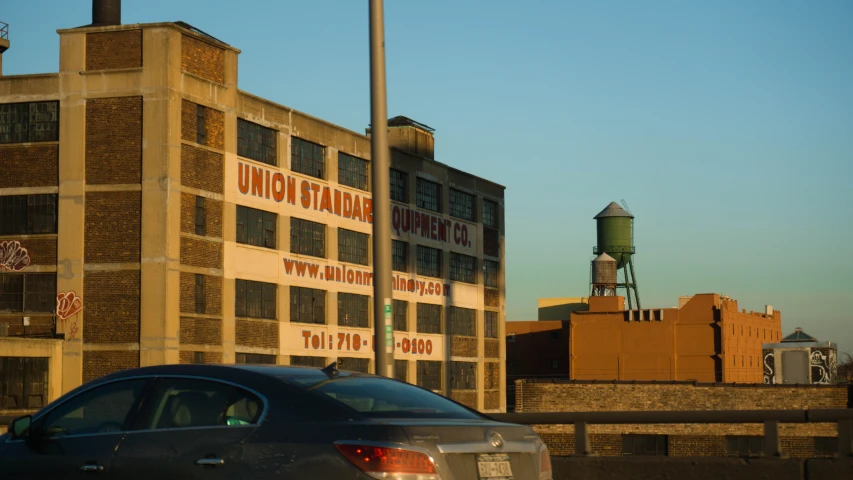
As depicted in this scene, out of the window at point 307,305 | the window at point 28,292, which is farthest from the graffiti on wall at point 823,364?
Answer: the window at point 28,292

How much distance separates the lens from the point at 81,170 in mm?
46344

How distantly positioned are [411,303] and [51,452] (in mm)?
53614

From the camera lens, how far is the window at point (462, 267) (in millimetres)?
66812

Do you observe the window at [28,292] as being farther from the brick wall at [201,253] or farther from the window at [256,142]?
the window at [256,142]

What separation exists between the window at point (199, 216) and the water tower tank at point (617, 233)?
68.5 m

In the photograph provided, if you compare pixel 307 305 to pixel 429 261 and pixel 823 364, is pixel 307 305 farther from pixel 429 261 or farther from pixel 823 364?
pixel 823 364

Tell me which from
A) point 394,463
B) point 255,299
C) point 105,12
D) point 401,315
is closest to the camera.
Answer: point 394,463

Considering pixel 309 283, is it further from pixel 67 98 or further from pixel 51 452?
pixel 51 452

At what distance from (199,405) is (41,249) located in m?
41.8

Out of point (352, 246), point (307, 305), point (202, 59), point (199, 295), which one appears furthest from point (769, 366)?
point (202, 59)

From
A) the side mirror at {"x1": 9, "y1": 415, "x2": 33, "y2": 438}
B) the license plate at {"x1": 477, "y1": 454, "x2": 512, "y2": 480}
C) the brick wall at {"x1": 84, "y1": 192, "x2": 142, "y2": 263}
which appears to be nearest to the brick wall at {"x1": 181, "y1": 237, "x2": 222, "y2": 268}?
the brick wall at {"x1": 84, "y1": 192, "x2": 142, "y2": 263}

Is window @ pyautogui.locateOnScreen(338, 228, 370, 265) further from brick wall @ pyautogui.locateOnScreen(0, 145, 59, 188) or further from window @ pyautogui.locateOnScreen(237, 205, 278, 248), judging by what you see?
brick wall @ pyautogui.locateOnScreen(0, 145, 59, 188)

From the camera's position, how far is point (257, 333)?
49.6m

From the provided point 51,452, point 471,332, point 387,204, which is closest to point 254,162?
point 471,332
